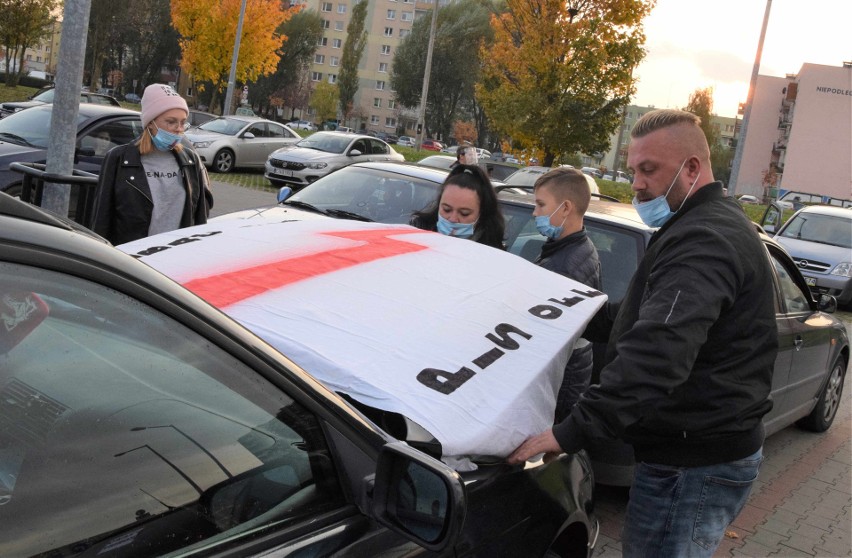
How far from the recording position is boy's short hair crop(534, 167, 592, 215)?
15.3ft

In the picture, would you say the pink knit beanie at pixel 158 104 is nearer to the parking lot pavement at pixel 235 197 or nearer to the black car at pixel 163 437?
the black car at pixel 163 437

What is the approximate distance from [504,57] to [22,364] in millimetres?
26243

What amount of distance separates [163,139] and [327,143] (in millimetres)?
18530

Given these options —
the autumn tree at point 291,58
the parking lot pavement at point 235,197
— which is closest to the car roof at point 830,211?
the parking lot pavement at point 235,197

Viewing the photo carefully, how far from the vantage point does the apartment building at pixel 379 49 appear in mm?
111438

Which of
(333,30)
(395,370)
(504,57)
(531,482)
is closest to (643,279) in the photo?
(531,482)

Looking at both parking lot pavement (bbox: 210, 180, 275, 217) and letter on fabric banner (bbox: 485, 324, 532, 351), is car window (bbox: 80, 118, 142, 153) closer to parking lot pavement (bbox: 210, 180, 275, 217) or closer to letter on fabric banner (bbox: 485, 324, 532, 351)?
parking lot pavement (bbox: 210, 180, 275, 217)

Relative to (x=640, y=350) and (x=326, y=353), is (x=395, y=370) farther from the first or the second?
(x=640, y=350)

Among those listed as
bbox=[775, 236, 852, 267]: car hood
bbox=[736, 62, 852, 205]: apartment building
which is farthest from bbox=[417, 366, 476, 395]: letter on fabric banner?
bbox=[736, 62, 852, 205]: apartment building

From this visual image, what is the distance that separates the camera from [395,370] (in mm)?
2393

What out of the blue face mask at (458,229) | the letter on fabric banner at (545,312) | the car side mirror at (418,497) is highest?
the blue face mask at (458,229)

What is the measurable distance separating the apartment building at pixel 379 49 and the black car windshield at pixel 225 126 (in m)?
83.5

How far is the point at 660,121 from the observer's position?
2.88m

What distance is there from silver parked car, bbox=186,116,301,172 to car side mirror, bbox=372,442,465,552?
22.1m
